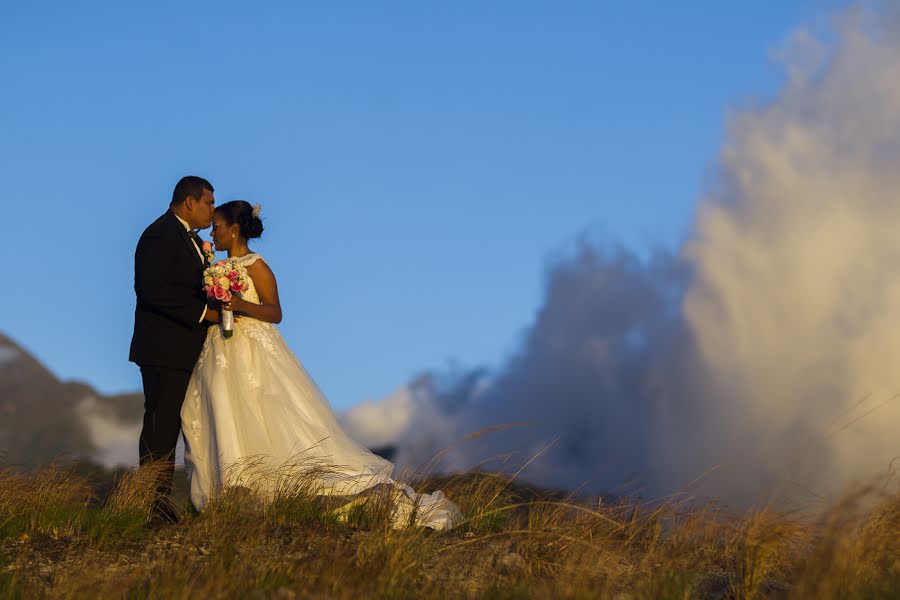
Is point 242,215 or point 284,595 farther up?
point 242,215

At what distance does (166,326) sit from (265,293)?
3.07 ft

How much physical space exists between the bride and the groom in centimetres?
15

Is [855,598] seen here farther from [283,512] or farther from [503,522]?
[283,512]

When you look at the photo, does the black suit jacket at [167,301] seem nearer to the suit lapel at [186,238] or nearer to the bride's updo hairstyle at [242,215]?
the suit lapel at [186,238]

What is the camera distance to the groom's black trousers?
9.98m

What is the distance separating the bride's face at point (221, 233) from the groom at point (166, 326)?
10.2 inches

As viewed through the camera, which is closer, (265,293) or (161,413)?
(161,413)

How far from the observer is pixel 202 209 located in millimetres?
10453

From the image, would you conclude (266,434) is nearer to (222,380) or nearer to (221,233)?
(222,380)

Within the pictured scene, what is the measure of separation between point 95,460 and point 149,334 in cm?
170

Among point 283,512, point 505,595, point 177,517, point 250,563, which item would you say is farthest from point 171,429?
point 505,595

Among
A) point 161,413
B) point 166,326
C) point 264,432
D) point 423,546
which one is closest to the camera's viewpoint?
point 423,546

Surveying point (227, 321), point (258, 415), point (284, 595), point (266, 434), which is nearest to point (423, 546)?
point (284, 595)

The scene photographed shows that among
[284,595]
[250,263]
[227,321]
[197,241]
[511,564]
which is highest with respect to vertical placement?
[197,241]
